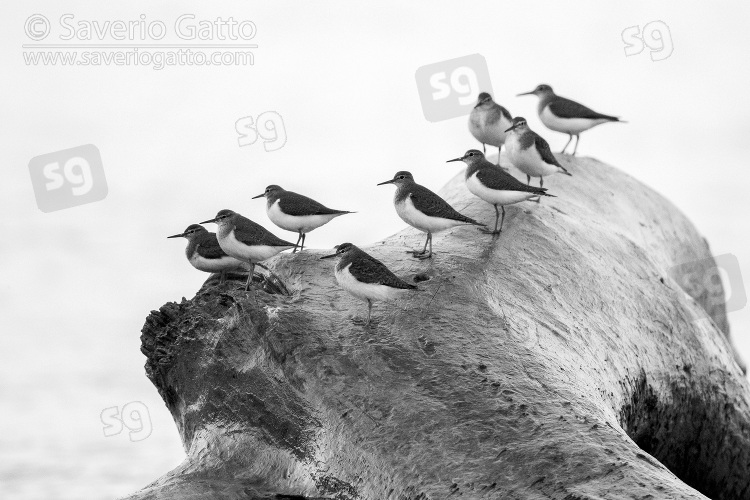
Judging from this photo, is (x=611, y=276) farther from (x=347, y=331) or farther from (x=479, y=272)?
(x=347, y=331)

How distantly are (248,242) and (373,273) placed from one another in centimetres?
152

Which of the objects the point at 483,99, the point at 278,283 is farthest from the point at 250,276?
the point at 483,99

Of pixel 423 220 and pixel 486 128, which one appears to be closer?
pixel 423 220

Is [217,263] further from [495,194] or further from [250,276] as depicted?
[495,194]

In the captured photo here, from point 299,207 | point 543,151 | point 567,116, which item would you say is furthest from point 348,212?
point 567,116

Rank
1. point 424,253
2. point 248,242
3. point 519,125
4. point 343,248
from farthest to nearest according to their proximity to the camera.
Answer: point 519,125 → point 424,253 → point 248,242 → point 343,248

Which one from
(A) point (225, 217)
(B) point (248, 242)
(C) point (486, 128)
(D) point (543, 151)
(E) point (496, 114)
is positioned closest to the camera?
(B) point (248, 242)

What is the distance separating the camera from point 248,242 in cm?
923

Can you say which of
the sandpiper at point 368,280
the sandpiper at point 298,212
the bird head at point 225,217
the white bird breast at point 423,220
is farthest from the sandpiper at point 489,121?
the sandpiper at point 368,280

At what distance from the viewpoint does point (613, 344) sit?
949cm

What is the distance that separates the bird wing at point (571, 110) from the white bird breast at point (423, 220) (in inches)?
235

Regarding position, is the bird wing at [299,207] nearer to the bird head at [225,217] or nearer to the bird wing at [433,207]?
the bird head at [225,217]

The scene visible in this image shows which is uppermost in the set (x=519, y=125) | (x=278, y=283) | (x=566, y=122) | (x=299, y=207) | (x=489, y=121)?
(x=489, y=121)

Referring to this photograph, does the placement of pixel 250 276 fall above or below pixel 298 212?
below
